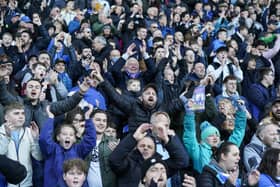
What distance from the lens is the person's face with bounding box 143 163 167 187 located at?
211 inches

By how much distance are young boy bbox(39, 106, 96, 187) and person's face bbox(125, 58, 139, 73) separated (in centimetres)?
375

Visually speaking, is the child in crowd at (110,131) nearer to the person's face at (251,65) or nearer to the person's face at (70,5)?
the person's face at (251,65)

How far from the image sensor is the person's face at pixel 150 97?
759 centimetres

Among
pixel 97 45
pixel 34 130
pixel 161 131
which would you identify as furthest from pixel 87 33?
pixel 161 131

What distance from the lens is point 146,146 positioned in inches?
235

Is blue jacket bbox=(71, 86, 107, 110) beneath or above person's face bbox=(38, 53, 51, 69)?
beneath

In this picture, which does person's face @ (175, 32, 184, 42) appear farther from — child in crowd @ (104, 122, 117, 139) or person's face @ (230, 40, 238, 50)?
child in crowd @ (104, 122, 117, 139)

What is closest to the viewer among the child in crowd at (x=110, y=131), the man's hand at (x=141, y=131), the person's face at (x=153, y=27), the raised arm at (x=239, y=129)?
the man's hand at (x=141, y=131)

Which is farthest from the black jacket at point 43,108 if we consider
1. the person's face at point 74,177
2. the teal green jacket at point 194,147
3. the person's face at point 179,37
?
the person's face at point 179,37

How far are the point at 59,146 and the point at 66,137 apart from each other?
0.14 metres

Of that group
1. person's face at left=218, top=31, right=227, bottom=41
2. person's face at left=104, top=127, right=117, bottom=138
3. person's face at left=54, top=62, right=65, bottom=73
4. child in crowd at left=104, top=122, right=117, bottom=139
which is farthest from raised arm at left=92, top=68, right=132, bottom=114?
person's face at left=218, top=31, right=227, bottom=41

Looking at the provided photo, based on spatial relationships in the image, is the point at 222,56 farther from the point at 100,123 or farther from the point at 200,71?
the point at 100,123

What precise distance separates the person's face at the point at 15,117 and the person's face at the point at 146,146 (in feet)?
4.09

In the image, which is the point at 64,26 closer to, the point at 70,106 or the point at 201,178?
the point at 70,106
